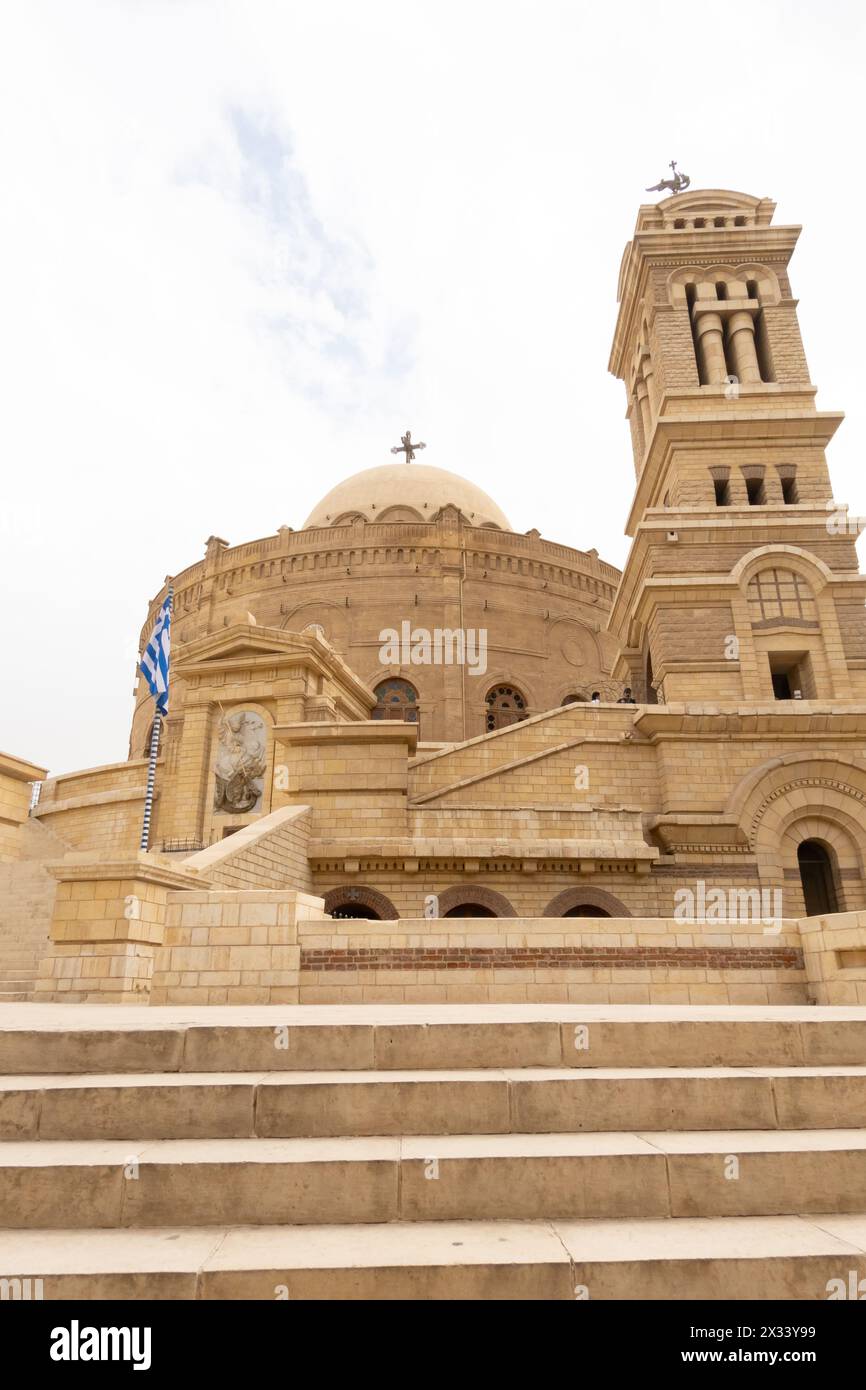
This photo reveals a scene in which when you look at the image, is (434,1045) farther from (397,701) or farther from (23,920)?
(397,701)

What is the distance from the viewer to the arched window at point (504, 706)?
3178 centimetres

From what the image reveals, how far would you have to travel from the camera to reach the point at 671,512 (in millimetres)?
21500

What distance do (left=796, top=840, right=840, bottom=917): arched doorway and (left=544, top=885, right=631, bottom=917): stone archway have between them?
441cm

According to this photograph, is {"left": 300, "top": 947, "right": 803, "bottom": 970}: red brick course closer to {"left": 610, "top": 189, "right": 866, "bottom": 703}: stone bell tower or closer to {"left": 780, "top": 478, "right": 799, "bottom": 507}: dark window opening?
{"left": 610, "top": 189, "right": 866, "bottom": 703}: stone bell tower

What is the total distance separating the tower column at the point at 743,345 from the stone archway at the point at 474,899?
18.1 metres

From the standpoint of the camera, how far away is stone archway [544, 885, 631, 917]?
15578 millimetres

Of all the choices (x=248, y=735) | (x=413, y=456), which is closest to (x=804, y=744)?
(x=248, y=735)

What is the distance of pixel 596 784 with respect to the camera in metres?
17.3

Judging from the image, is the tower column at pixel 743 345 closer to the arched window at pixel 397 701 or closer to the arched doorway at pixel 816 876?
the arched doorway at pixel 816 876

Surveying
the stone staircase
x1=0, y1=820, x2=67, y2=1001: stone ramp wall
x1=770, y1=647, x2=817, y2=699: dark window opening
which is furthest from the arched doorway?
x1=0, y1=820, x2=67, y2=1001: stone ramp wall

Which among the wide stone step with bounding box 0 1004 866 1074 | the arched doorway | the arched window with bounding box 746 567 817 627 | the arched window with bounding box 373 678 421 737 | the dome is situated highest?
the dome
